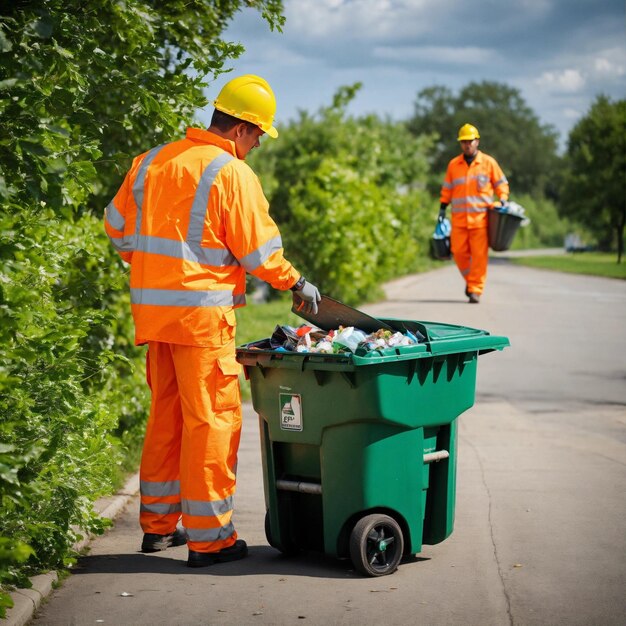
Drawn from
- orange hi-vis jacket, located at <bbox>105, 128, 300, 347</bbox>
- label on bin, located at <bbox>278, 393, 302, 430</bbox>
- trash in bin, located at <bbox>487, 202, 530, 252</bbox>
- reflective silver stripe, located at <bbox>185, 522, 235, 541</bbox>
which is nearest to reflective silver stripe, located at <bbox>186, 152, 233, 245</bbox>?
orange hi-vis jacket, located at <bbox>105, 128, 300, 347</bbox>

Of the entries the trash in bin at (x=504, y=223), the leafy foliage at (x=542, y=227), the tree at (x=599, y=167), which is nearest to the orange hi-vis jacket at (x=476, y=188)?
the trash in bin at (x=504, y=223)

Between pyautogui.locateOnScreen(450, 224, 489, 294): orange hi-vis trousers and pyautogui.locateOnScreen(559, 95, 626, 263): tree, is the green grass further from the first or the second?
pyautogui.locateOnScreen(450, 224, 489, 294): orange hi-vis trousers

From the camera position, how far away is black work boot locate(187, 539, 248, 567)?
490cm

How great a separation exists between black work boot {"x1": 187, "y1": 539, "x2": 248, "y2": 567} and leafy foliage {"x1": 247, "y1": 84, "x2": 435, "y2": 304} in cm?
1161

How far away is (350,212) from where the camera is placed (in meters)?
17.1

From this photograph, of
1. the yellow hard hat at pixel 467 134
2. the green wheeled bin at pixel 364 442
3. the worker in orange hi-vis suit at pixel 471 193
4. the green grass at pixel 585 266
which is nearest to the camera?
the green wheeled bin at pixel 364 442

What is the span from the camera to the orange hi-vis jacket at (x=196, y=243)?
15.6ft

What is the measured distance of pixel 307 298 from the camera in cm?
502

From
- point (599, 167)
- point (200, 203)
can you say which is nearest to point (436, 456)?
point (200, 203)

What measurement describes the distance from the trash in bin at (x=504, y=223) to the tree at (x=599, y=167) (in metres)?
28.0

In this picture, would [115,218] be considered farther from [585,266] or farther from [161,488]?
[585,266]

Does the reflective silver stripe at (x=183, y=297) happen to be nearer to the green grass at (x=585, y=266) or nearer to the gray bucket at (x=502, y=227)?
the gray bucket at (x=502, y=227)

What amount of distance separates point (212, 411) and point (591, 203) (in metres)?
41.1

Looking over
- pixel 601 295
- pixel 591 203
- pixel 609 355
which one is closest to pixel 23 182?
pixel 609 355
